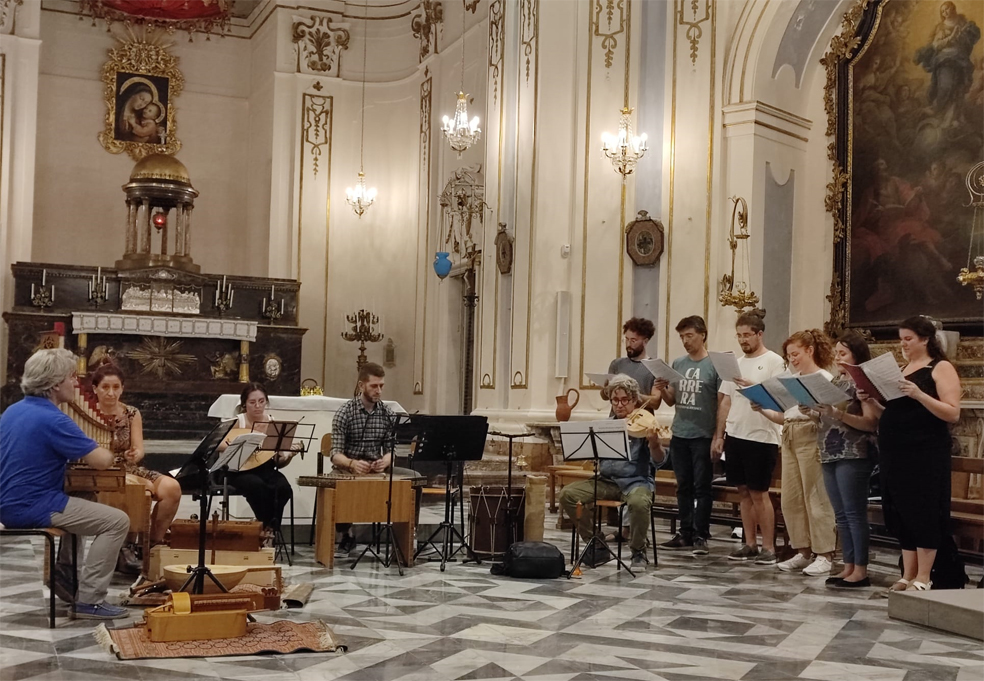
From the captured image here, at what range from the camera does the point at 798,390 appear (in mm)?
6461

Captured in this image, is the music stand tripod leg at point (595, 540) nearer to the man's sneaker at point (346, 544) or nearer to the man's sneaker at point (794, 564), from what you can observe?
the man's sneaker at point (794, 564)

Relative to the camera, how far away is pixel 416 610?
573 centimetres

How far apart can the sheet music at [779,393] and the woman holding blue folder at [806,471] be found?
391 millimetres

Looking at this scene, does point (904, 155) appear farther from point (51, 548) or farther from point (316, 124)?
point (316, 124)

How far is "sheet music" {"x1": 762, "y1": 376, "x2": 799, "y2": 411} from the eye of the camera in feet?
21.5

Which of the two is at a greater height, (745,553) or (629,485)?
(629,485)

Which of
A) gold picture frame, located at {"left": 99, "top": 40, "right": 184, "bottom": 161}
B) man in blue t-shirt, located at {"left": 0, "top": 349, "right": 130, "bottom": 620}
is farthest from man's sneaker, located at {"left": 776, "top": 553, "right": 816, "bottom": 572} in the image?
gold picture frame, located at {"left": 99, "top": 40, "right": 184, "bottom": 161}

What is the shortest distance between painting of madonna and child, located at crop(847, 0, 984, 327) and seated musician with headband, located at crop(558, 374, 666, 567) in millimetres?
3929

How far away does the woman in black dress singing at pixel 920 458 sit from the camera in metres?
6.06

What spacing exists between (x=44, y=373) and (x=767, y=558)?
4.79m

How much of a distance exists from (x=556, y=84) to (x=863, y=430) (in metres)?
7.28

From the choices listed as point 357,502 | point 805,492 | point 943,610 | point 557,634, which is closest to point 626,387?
point 805,492

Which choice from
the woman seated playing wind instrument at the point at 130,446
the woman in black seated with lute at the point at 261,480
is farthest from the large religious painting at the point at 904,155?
the woman seated playing wind instrument at the point at 130,446

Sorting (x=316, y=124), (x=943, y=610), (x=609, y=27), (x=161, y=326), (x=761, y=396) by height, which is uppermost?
(x=316, y=124)
